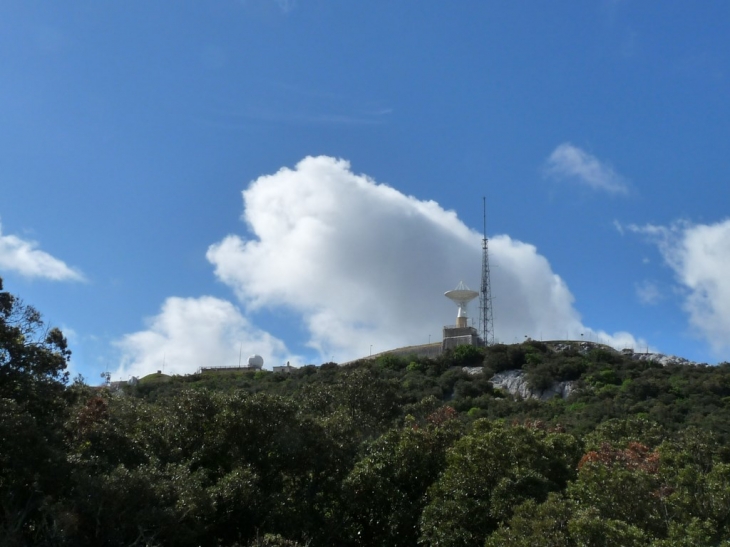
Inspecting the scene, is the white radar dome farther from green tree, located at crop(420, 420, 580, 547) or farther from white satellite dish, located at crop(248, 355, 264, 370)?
green tree, located at crop(420, 420, 580, 547)

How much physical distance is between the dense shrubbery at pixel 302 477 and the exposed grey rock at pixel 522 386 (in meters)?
25.7

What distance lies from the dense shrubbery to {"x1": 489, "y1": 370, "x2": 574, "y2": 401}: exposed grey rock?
25.7 metres

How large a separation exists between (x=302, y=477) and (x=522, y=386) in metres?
37.0

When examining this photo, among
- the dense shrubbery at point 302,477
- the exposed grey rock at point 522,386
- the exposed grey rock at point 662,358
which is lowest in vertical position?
the dense shrubbery at point 302,477

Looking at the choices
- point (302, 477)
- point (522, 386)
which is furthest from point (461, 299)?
point (302, 477)

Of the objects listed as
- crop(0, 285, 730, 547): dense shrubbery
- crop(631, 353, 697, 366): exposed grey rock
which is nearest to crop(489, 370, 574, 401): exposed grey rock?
crop(631, 353, 697, 366): exposed grey rock

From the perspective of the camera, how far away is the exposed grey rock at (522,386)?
54.2m

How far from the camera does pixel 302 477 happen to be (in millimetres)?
21891

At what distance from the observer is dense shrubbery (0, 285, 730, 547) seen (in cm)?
1614

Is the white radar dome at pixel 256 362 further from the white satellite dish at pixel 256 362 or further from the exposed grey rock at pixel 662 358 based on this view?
the exposed grey rock at pixel 662 358

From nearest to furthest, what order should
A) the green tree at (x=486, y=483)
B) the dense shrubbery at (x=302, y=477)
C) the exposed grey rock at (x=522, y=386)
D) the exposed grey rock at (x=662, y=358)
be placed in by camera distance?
the dense shrubbery at (x=302, y=477), the green tree at (x=486, y=483), the exposed grey rock at (x=522, y=386), the exposed grey rock at (x=662, y=358)

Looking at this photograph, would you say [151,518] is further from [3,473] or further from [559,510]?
[559,510]

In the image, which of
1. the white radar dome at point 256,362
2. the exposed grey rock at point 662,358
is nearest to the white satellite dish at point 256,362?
the white radar dome at point 256,362

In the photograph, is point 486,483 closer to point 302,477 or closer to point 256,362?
point 302,477
